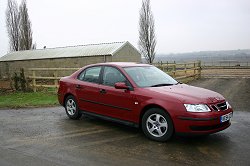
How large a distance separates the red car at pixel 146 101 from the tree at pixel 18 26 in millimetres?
32200

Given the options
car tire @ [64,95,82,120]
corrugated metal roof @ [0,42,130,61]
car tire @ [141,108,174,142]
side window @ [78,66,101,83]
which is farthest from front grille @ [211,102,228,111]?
corrugated metal roof @ [0,42,130,61]

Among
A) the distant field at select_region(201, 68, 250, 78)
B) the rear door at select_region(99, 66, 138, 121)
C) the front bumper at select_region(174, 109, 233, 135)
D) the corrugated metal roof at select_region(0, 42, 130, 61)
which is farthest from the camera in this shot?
the corrugated metal roof at select_region(0, 42, 130, 61)

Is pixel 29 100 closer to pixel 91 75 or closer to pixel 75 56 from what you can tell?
pixel 91 75

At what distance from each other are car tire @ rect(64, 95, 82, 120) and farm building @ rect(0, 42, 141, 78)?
19.7 meters

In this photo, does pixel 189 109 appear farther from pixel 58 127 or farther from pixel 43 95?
pixel 43 95

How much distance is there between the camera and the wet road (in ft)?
15.5

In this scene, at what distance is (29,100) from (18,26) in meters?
28.0

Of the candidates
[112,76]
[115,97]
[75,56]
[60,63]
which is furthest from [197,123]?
[60,63]

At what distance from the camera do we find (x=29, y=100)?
39.2ft

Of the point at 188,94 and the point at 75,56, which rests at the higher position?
the point at 75,56

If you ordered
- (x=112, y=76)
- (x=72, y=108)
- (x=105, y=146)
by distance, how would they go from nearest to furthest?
(x=105, y=146) < (x=112, y=76) < (x=72, y=108)

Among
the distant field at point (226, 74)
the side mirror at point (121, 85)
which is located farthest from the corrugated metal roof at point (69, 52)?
the side mirror at point (121, 85)

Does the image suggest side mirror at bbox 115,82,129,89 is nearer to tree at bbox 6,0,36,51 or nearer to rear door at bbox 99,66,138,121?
rear door at bbox 99,66,138,121

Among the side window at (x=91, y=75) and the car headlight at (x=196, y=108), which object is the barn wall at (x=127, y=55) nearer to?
the side window at (x=91, y=75)
